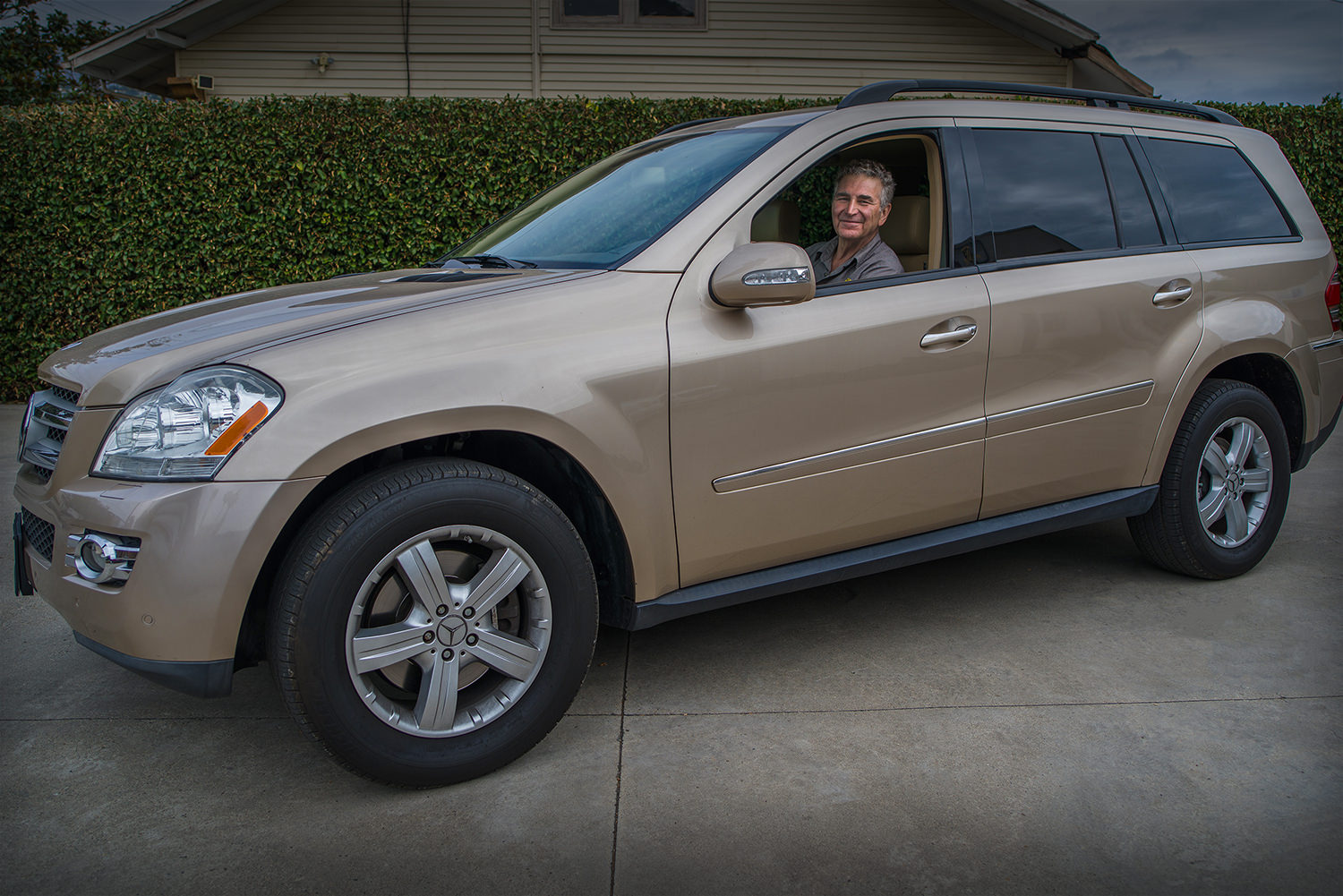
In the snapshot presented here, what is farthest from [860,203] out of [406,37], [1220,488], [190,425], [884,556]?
[406,37]

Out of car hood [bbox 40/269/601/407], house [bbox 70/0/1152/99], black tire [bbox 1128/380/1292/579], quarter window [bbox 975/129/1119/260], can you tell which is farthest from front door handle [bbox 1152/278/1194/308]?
house [bbox 70/0/1152/99]

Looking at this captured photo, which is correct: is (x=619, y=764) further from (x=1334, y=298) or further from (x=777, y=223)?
(x=1334, y=298)

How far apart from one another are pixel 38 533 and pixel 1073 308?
3.26 m

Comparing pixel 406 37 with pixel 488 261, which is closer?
pixel 488 261

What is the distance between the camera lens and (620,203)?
3508mm

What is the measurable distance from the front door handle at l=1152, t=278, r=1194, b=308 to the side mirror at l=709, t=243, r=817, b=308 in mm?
1666

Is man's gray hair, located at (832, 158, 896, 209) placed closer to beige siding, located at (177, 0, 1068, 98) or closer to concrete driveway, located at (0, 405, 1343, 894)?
concrete driveway, located at (0, 405, 1343, 894)

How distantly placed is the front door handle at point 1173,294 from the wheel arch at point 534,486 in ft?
7.47

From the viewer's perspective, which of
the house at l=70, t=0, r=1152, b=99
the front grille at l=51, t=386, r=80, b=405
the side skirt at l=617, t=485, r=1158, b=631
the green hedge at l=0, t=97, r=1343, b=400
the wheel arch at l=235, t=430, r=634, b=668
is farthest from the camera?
Result: the house at l=70, t=0, r=1152, b=99

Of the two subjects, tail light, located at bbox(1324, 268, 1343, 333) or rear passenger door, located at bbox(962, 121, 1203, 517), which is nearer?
rear passenger door, located at bbox(962, 121, 1203, 517)

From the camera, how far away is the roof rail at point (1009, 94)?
352 centimetres

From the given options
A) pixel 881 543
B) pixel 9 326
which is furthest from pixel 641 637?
pixel 9 326

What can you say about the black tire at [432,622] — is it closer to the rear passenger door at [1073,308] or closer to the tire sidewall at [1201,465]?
the rear passenger door at [1073,308]

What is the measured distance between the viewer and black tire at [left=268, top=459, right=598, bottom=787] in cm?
249
